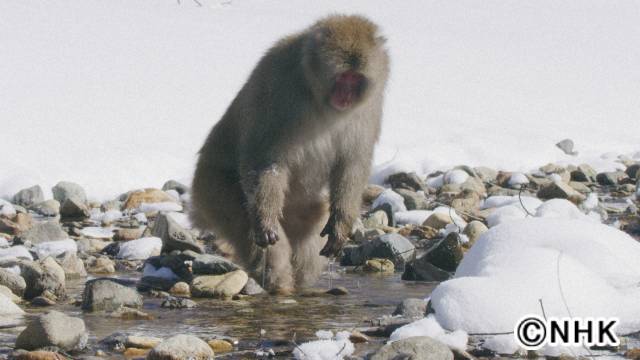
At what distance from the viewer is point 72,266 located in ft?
18.2

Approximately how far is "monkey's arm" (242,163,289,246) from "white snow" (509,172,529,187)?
15.4 feet

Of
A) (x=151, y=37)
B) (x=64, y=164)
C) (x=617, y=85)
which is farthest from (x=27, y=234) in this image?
(x=617, y=85)

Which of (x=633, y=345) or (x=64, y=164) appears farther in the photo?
(x=64, y=164)

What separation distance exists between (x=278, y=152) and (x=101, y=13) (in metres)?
8.94

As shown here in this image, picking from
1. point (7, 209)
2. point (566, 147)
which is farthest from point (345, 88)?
point (566, 147)

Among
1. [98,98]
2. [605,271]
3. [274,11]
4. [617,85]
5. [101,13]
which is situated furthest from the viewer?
[274,11]

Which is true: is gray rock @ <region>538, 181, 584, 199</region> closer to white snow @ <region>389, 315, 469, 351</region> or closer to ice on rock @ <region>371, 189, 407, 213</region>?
ice on rock @ <region>371, 189, 407, 213</region>

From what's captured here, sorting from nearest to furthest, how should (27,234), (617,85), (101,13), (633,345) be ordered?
(633,345), (27,234), (101,13), (617,85)

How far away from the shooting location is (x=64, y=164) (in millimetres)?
9008

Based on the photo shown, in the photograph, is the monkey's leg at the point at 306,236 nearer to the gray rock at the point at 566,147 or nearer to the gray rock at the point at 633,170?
the gray rock at the point at 633,170

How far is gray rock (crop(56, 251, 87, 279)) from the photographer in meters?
5.50

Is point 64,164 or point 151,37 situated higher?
point 151,37

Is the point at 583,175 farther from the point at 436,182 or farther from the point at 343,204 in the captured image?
the point at 343,204

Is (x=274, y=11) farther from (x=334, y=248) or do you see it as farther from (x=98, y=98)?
(x=334, y=248)
